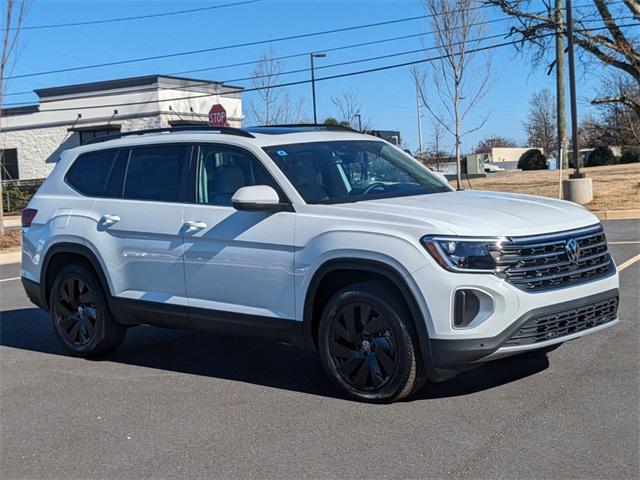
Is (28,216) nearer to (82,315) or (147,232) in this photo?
(82,315)

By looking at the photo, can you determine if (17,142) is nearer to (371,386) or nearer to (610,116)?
(610,116)

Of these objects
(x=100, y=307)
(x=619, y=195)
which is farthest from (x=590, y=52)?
(x=100, y=307)

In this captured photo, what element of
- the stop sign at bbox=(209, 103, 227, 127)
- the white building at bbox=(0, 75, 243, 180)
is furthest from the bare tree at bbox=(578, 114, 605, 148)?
the stop sign at bbox=(209, 103, 227, 127)

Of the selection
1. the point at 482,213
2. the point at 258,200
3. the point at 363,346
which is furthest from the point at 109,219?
the point at 482,213

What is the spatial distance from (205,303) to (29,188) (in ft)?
113

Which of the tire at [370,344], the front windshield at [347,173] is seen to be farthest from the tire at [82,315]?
the tire at [370,344]

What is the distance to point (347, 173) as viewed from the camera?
19.0ft

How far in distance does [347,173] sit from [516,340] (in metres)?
1.87

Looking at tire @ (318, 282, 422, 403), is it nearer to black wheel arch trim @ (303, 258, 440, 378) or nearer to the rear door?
black wheel arch trim @ (303, 258, 440, 378)

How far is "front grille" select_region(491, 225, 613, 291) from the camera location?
14.9ft

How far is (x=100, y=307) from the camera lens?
21.4 ft

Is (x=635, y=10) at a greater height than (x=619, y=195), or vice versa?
(x=635, y=10)

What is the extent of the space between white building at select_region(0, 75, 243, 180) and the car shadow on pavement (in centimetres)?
2943

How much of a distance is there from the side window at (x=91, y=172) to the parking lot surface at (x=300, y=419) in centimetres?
149
